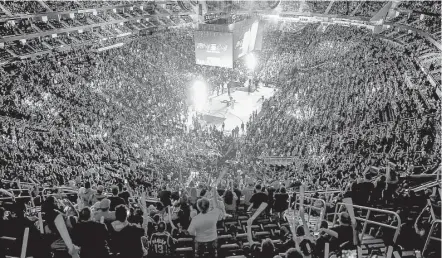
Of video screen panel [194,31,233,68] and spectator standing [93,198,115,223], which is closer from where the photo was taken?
spectator standing [93,198,115,223]

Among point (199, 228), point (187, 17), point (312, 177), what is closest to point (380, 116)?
point (312, 177)

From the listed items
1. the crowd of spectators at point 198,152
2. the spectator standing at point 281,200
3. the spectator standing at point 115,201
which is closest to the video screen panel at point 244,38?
the crowd of spectators at point 198,152

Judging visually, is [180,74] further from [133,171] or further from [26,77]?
[133,171]

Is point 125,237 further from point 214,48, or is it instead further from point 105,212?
point 214,48

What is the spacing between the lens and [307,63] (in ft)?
104

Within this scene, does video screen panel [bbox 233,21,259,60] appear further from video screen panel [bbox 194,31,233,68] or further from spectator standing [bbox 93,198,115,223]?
spectator standing [bbox 93,198,115,223]

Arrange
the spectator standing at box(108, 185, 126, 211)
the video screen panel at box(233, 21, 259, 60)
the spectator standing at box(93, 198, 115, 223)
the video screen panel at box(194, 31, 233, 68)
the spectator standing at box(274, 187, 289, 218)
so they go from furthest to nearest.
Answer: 1. the video screen panel at box(233, 21, 259, 60)
2. the video screen panel at box(194, 31, 233, 68)
3. the spectator standing at box(274, 187, 289, 218)
4. the spectator standing at box(108, 185, 126, 211)
5. the spectator standing at box(93, 198, 115, 223)

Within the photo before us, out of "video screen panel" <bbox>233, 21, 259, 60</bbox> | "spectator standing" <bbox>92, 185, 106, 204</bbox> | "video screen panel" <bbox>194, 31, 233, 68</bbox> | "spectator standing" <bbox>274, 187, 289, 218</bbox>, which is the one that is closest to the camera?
"spectator standing" <bbox>92, 185, 106, 204</bbox>

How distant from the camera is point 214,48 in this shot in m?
30.8

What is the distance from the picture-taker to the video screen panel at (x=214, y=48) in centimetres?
3012

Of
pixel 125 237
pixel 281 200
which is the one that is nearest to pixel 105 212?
pixel 125 237

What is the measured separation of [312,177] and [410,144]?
360 cm

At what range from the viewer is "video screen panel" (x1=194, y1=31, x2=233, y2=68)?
30.1 m

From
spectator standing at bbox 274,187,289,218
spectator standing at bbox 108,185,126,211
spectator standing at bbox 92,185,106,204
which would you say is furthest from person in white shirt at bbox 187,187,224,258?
spectator standing at bbox 92,185,106,204
